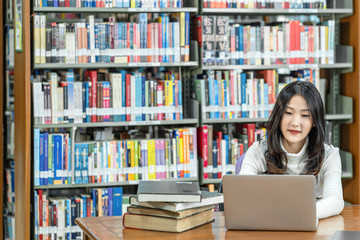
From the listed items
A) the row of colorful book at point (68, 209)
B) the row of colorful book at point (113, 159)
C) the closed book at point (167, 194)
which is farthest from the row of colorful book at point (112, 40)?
the closed book at point (167, 194)

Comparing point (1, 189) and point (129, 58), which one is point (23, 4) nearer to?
point (129, 58)

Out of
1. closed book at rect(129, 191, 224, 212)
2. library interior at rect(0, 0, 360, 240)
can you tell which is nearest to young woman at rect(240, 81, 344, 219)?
closed book at rect(129, 191, 224, 212)

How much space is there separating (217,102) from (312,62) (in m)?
0.70

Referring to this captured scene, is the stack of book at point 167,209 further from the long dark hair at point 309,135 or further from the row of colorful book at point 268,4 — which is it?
the row of colorful book at point 268,4

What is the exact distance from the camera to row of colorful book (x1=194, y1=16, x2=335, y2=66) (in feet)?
13.6

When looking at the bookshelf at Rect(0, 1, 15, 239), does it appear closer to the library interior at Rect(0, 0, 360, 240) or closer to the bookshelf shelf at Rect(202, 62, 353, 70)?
the library interior at Rect(0, 0, 360, 240)

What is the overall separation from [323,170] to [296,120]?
238mm

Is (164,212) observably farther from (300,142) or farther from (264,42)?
(264,42)

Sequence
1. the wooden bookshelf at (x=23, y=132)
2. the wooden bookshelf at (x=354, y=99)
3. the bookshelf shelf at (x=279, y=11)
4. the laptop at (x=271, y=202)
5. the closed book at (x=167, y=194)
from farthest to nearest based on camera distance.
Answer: the wooden bookshelf at (x=354, y=99) < the bookshelf shelf at (x=279, y=11) < the wooden bookshelf at (x=23, y=132) < the closed book at (x=167, y=194) < the laptop at (x=271, y=202)

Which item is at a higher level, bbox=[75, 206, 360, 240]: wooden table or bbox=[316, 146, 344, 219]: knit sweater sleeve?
bbox=[316, 146, 344, 219]: knit sweater sleeve

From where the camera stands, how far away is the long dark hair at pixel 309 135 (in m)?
2.75

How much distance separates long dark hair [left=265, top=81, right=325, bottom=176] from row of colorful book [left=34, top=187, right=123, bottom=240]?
156 cm

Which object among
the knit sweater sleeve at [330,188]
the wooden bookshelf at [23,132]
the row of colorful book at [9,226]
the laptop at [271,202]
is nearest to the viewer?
the laptop at [271,202]

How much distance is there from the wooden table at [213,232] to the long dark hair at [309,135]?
0.99ft
